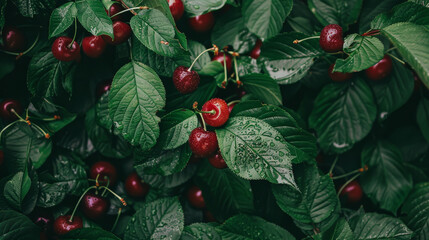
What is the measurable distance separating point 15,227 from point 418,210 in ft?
4.19

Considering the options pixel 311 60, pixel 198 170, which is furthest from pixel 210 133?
pixel 311 60

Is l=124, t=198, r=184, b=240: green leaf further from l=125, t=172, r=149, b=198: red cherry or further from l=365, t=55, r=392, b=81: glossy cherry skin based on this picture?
l=365, t=55, r=392, b=81: glossy cherry skin

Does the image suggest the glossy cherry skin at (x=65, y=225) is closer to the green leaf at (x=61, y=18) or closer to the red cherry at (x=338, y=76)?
the green leaf at (x=61, y=18)

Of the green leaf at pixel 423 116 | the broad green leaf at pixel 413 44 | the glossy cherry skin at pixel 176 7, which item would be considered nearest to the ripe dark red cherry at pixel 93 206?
the glossy cherry skin at pixel 176 7

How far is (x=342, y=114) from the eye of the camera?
1133 millimetres

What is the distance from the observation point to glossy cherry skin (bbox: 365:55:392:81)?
42.3 inches

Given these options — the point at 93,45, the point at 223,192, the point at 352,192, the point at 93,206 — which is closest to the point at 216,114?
the point at 223,192

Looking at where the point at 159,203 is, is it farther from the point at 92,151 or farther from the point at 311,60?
the point at 311,60

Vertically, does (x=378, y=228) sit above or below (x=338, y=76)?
below

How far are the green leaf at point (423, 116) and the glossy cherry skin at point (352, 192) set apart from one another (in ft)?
0.99

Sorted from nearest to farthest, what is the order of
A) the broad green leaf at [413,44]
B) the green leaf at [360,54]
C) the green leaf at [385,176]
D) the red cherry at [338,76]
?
the broad green leaf at [413,44], the green leaf at [360,54], the red cherry at [338,76], the green leaf at [385,176]

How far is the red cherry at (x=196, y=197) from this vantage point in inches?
45.5

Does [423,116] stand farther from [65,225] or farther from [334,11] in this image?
[65,225]

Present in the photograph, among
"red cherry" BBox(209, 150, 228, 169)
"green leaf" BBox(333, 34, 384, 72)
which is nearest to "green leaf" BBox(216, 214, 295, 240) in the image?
"red cherry" BBox(209, 150, 228, 169)
